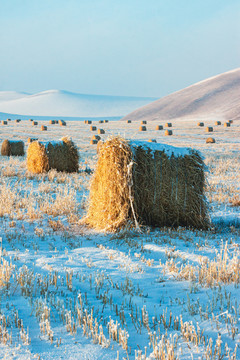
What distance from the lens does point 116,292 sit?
153 inches

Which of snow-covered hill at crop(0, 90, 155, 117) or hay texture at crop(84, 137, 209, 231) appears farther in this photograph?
snow-covered hill at crop(0, 90, 155, 117)

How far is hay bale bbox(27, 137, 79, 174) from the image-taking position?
13.6m

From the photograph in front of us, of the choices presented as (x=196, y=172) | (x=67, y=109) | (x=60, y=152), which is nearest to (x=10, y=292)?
(x=196, y=172)

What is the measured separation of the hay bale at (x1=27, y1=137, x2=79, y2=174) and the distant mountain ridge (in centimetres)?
6722

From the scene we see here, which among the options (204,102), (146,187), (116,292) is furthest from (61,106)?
(116,292)

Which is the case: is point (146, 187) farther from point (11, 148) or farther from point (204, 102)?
point (204, 102)

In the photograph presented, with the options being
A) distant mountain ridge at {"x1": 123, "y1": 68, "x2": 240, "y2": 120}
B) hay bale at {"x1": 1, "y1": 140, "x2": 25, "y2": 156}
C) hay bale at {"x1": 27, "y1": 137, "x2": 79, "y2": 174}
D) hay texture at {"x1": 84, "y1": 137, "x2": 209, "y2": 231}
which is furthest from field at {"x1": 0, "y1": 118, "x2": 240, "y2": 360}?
distant mountain ridge at {"x1": 123, "y1": 68, "x2": 240, "y2": 120}

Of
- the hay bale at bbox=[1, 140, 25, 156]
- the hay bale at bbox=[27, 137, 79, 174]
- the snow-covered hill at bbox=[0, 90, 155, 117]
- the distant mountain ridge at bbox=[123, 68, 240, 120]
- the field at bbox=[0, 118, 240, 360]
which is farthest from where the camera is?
the snow-covered hill at bbox=[0, 90, 155, 117]

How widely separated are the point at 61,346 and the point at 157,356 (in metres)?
0.71

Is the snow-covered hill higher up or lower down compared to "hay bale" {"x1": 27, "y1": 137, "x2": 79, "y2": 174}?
higher up

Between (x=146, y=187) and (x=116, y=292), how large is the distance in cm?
303

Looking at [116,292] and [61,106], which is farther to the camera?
[61,106]

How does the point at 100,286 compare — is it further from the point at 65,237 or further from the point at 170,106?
the point at 170,106

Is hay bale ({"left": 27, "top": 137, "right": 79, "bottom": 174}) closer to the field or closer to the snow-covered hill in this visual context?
the field
